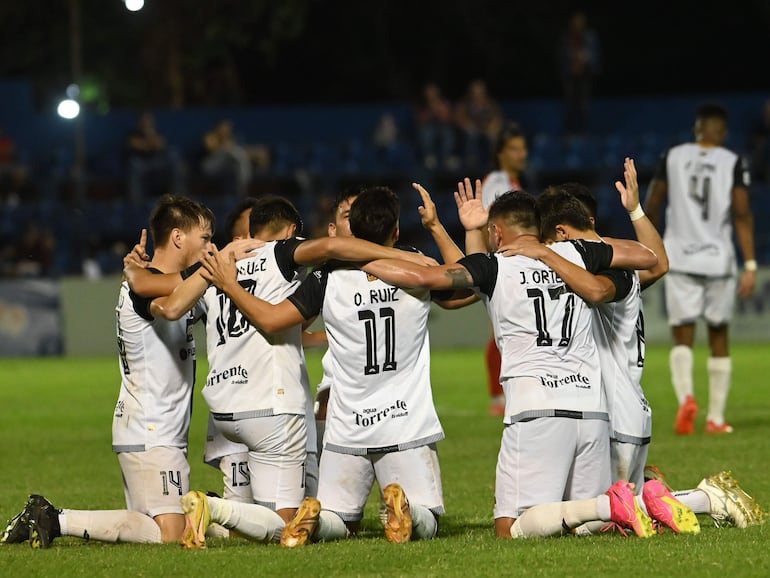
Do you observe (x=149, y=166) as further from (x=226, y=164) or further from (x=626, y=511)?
(x=626, y=511)

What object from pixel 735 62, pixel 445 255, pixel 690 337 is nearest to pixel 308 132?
pixel 735 62

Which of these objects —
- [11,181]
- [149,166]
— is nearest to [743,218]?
[149,166]

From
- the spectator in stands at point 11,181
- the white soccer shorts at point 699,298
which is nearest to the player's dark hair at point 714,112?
the white soccer shorts at point 699,298

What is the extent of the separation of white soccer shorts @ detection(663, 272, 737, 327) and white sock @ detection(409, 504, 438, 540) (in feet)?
18.1

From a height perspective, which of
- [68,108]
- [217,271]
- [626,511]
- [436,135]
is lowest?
[626,511]

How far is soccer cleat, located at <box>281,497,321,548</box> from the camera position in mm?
6934

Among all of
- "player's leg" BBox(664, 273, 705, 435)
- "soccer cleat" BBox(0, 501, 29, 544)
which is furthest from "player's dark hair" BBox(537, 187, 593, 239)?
"player's leg" BBox(664, 273, 705, 435)

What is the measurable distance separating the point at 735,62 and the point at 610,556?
27851 mm

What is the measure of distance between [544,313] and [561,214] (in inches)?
29.3

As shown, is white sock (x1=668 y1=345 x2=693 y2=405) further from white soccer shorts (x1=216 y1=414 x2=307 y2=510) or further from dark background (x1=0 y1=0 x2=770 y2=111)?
dark background (x1=0 y1=0 x2=770 y2=111)

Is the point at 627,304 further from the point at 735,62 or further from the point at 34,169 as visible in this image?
the point at 735,62

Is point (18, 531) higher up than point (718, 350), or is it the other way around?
point (718, 350)

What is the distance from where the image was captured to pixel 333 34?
111ft

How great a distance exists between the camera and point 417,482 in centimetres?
716
